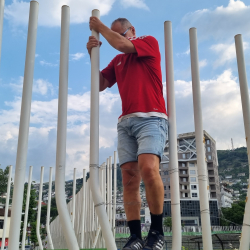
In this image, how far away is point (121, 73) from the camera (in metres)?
2.40

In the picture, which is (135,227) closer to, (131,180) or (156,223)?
(156,223)

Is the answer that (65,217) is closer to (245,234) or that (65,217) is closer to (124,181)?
(124,181)

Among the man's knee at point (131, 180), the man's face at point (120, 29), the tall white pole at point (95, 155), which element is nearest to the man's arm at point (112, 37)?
the tall white pole at point (95, 155)

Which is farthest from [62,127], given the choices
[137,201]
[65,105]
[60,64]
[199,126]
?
[199,126]

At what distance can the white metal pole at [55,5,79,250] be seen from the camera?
1652 millimetres

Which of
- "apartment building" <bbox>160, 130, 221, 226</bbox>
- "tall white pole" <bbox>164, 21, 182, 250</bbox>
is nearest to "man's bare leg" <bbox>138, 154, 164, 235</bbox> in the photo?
"tall white pole" <bbox>164, 21, 182, 250</bbox>

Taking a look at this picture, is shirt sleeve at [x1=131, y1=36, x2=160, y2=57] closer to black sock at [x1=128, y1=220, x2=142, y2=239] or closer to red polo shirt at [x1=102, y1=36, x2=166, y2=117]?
red polo shirt at [x1=102, y1=36, x2=166, y2=117]

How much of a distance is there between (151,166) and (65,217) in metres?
0.64

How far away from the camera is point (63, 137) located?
5.95 ft

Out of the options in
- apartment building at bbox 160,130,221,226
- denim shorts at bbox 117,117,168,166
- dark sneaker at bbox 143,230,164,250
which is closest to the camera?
dark sneaker at bbox 143,230,164,250

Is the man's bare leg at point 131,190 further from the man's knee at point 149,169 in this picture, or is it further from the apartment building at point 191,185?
the apartment building at point 191,185

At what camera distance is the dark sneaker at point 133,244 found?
1.96 metres

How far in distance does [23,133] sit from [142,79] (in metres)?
0.96

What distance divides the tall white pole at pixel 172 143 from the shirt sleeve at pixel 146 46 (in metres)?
0.11
